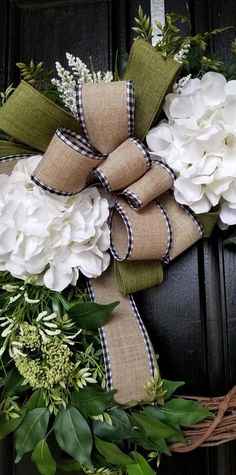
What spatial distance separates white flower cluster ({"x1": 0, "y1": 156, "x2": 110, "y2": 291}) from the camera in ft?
2.14

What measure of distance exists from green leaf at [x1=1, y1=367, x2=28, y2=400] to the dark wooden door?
0.20m

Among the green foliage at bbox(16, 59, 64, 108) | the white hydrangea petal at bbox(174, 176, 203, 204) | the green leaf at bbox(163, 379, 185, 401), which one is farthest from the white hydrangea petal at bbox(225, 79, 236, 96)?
the green leaf at bbox(163, 379, 185, 401)

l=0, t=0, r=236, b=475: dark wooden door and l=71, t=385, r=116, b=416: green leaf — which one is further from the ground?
l=0, t=0, r=236, b=475: dark wooden door

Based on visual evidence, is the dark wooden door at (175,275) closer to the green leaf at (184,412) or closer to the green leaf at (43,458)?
the green leaf at (184,412)

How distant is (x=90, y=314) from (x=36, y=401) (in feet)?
0.46

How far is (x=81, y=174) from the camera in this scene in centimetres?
64

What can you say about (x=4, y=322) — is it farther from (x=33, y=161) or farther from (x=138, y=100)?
(x=138, y=100)

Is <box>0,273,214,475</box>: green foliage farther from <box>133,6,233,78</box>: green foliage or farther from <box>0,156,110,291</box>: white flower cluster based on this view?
<box>133,6,233,78</box>: green foliage

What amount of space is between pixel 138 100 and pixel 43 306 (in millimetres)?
313

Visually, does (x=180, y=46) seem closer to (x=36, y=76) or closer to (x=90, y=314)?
(x=36, y=76)

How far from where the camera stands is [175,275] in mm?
744

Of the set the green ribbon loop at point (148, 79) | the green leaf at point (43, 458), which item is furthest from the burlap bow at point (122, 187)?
the green leaf at point (43, 458)

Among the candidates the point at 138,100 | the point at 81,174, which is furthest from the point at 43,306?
the point at 138,100

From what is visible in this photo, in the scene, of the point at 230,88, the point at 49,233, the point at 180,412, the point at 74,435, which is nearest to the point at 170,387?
the point at 180,412
